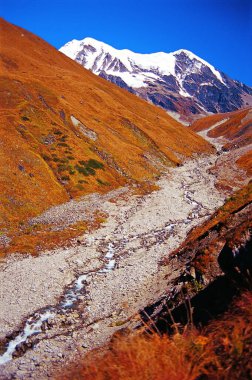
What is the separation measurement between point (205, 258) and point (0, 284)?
73.8ft

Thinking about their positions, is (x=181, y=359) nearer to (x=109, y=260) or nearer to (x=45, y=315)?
(x=45, y=315)

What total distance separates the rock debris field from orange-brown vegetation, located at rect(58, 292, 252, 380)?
17826 mm

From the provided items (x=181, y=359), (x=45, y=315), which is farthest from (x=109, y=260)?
(x=181, y=359)

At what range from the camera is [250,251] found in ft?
50.9

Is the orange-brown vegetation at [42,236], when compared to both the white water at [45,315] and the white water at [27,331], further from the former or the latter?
the white water at [27,331]

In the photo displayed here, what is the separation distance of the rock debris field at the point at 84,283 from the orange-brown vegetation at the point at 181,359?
17.8 m

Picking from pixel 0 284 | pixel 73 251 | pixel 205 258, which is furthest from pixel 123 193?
pixel 205 258

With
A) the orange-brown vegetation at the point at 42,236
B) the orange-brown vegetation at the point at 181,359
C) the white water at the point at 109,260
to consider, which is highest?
the orange-brown vegetation at the point at 181,359

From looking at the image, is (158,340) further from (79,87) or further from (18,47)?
(18,47)

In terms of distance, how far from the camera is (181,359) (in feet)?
21.7

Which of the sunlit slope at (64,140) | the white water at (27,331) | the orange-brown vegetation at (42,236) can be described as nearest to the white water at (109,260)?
the orange-brown vegetation at (42,236)

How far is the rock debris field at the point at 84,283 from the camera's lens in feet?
83.9

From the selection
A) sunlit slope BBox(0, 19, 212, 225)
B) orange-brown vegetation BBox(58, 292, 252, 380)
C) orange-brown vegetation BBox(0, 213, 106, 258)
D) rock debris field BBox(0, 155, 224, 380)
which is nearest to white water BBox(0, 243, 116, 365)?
rock debris field BBox(0, 155, 224, 380)

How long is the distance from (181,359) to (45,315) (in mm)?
26259
